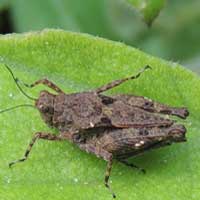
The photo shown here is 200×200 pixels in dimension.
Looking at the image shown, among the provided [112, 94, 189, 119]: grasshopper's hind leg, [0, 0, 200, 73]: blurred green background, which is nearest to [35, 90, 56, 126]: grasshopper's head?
[112, 94, 189, 119]: grasshopper's hind leg

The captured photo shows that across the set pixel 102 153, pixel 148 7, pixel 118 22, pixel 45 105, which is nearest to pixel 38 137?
pixel 45 105

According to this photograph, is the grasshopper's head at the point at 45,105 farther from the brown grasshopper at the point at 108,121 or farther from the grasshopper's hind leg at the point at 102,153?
the grasshopper's hind leg at the point at 102,153

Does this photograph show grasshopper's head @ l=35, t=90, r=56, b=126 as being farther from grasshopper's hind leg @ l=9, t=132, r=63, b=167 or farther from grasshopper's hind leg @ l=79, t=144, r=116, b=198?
grasshopper's hind leg @ l=79, t=144, r=116, b=198

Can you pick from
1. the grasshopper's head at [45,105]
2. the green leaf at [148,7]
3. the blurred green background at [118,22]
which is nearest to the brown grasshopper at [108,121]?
the grasshopper's head at [45,105]

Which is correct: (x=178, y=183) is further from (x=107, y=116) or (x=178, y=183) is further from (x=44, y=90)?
(x=44, y=90)

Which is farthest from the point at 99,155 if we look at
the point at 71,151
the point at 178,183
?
the point at 178,183

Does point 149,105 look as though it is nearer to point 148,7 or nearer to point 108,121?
point 108,121
